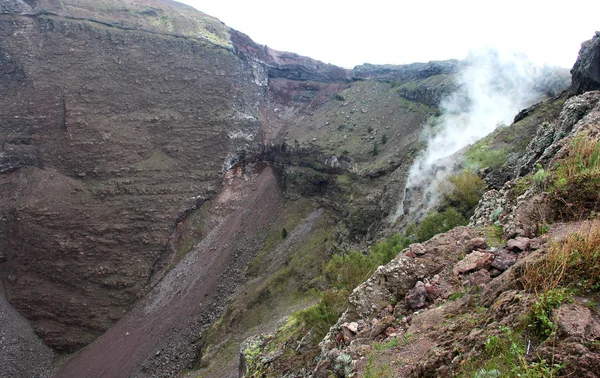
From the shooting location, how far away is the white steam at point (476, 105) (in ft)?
89.9

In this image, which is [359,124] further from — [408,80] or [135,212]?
[135,212]

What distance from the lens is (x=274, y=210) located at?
44.1 meters

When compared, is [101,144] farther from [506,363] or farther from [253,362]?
[506,363]

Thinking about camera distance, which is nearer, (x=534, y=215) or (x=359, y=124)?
(x=534, y=215)

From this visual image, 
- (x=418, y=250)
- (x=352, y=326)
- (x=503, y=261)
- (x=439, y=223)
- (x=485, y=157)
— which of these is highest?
(x=503, y=261)

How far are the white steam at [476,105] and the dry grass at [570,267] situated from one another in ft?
62.5

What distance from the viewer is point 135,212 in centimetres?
3841

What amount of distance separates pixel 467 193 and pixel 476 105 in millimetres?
24235

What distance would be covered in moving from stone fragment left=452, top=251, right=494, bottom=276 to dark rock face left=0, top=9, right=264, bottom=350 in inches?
1360

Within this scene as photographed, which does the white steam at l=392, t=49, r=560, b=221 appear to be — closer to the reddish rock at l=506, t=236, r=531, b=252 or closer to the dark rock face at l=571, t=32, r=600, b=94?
the dark rock face at l=571, t=32, r=600, b=94

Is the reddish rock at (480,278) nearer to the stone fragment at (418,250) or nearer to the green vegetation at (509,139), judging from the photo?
the stone fragment at (418,250)

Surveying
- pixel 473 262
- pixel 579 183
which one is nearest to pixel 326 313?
pixel 473 262

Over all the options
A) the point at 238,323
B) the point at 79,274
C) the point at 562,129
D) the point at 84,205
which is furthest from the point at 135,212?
the point at 562,129

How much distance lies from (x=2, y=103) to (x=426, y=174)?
4469 cm
